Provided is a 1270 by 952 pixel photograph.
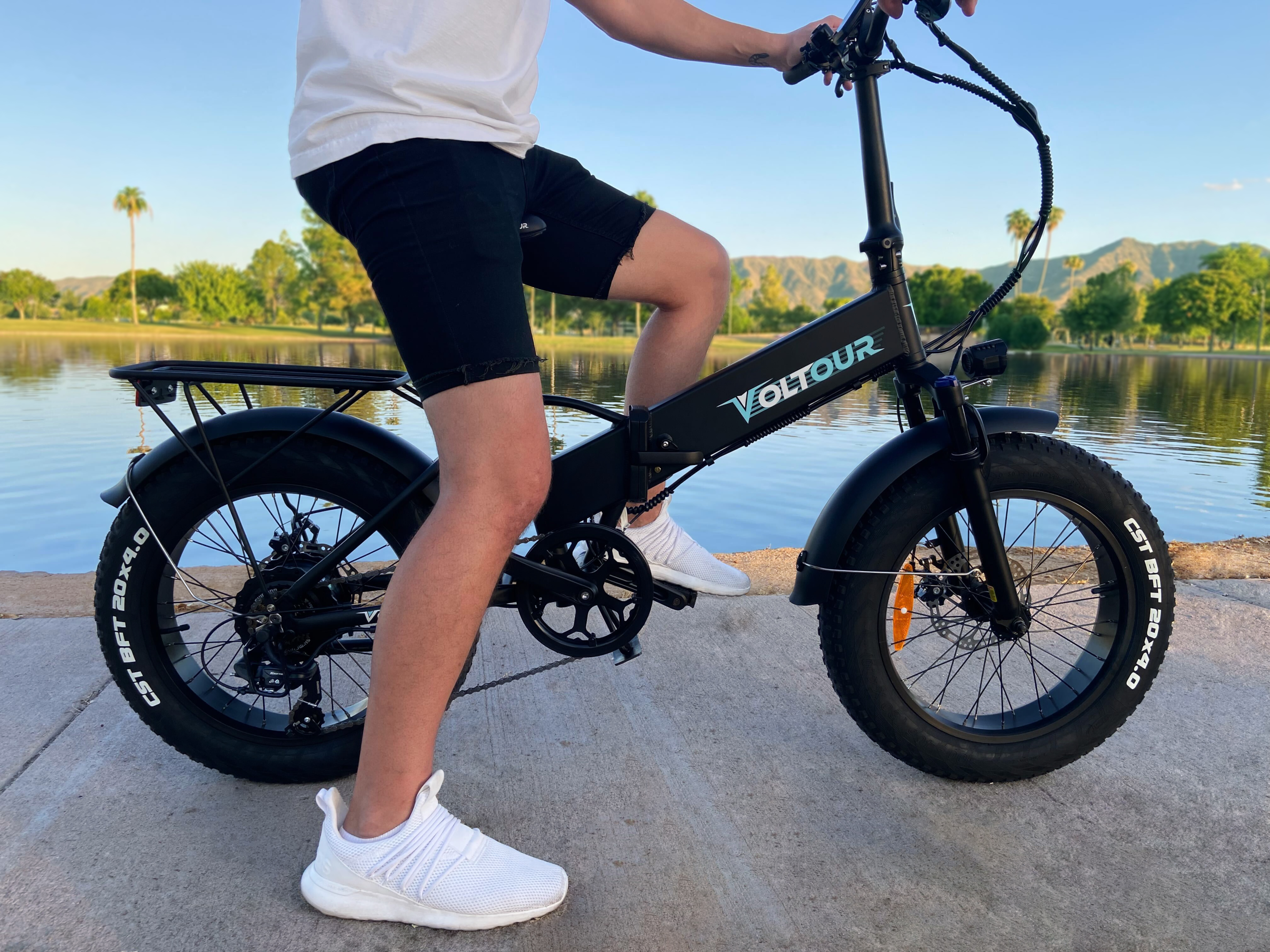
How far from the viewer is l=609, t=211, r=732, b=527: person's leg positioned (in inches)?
75.6

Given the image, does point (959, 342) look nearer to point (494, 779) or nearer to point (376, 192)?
point (376, 192)

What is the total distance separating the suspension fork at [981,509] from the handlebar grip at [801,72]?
77cm

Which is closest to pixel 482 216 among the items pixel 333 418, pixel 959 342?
pixel 333 418

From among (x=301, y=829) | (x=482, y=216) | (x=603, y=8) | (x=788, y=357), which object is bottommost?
(x=301, y=829)

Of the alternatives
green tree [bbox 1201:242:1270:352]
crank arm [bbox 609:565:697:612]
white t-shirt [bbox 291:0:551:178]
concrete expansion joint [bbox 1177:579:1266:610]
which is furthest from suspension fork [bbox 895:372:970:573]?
green tree [bbox 1201:242:1270:352]

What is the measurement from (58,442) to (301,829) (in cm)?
933

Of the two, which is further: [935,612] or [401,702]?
[935,612]

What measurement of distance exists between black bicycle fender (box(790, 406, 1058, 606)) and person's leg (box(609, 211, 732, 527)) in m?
0.45

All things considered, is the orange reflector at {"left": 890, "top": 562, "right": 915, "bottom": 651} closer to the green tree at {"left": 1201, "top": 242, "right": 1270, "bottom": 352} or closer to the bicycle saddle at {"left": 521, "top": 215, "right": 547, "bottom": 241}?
the bicycle saddle at {"left": 521, "top": 215, "right": 547, "bottom": 241}

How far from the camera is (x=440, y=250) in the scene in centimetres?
142

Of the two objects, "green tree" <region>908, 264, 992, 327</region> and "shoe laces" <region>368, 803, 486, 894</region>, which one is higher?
"green tree" <region>908, 264, 992, 327</region>

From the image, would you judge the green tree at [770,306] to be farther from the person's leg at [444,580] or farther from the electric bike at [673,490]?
the person's leg at [444,580]

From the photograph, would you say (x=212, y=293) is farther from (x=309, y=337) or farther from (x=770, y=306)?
(x=770, y=306)

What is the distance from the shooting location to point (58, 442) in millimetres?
9086
